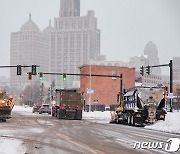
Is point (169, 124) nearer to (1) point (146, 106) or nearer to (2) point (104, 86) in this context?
(1) point (146, 106)

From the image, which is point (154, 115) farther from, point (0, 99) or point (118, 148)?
point (118, 148)

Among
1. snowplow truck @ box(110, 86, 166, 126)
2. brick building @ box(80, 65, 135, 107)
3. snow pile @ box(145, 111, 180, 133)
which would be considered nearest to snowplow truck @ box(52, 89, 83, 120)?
snowplow truck @ box(110, 86, 166, 126)

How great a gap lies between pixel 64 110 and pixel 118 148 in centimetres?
3040

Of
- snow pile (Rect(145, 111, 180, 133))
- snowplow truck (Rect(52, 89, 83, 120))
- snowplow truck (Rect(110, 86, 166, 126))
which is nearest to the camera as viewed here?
snow pile (Rect(145, 111, 180, 133))

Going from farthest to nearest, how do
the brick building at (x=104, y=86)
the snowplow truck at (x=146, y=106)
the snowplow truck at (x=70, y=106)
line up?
the brick building at (x=104, y=86) < the snowplow truck at (x=70, y=106) < the snowplow truck at (x=146, y=106)

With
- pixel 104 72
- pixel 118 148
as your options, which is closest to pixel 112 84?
pixel 104 72

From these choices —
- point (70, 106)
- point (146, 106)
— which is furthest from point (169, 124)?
point (70, 106)

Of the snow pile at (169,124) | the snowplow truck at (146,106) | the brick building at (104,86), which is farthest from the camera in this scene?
the brick building at (104,86)

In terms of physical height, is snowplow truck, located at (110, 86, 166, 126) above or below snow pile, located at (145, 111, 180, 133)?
above

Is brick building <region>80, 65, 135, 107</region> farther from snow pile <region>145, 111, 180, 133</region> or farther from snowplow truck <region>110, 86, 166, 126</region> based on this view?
snow pile <region>145, 111, 180, 133</region>

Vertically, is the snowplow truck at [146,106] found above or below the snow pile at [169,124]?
above

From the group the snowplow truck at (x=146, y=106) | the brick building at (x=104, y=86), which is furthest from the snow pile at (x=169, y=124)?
the brick building at (x=104, y=86)

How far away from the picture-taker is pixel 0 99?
35219 millimetres

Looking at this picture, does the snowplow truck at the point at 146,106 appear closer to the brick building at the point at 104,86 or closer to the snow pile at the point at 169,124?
the snow pile at the point at 169,124
